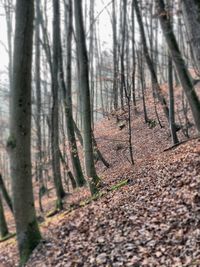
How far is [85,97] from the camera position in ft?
33.3

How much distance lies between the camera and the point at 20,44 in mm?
6727

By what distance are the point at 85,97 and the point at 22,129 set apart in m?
3.57

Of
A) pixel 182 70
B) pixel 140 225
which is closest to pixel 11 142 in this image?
pixel 140 225

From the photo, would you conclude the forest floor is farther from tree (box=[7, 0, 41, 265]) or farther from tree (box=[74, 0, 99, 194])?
tree (box=[74, 0, 99, 194])

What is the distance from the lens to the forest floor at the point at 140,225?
5426mm

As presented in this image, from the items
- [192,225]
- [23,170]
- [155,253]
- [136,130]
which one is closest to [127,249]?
[155,253]

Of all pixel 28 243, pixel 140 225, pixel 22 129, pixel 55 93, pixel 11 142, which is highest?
pixel 55 93

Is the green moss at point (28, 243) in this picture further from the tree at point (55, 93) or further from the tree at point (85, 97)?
the tree at point (55, 93)

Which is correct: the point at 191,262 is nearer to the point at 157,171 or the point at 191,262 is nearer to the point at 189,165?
Result: the point at 189,165

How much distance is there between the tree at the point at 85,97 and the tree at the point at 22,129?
130 inches

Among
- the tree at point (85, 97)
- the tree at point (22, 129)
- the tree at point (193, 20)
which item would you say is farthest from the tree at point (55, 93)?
the tree at point (193, 20)

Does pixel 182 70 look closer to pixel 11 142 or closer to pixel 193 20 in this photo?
pixel 193 20

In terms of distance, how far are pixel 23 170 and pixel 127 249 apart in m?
2.38

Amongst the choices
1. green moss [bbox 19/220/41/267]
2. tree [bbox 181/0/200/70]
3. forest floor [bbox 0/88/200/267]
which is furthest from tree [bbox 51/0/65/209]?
tree [bbox 181/0/200/70]
